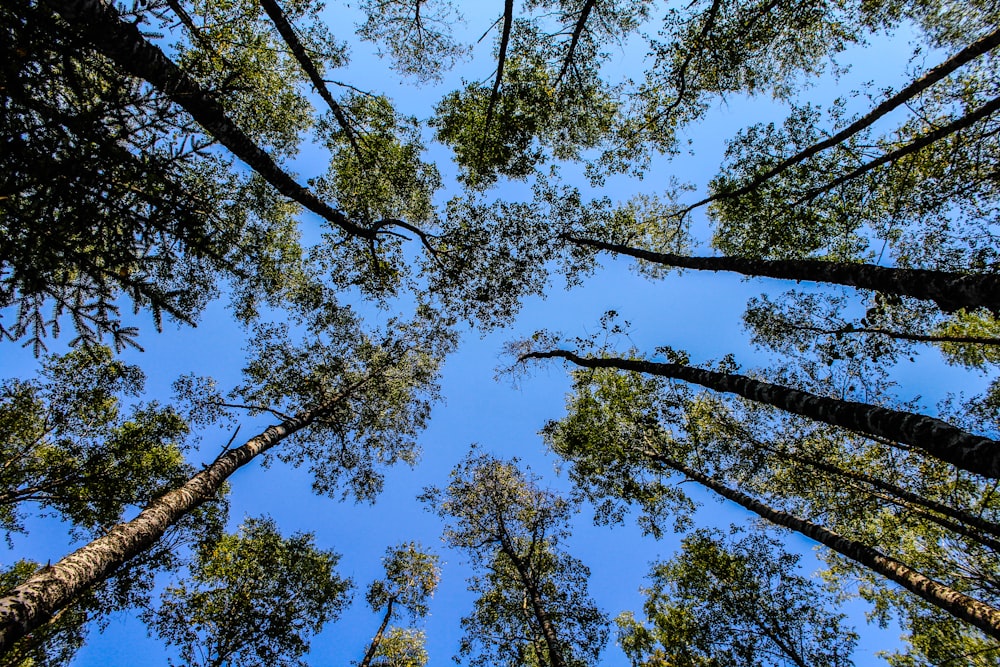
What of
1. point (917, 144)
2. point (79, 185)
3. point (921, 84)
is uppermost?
point (921, 84)

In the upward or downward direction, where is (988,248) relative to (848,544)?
upward

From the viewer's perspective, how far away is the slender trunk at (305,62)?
9.15 m

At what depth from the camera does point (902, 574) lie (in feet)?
27.1

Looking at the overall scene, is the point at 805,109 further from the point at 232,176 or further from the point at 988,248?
the point at 232,176

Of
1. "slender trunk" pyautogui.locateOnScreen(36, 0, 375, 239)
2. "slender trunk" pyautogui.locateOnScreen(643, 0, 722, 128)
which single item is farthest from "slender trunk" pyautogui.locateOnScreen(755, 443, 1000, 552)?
"slender trunk" pyautogui.locateOnScreen(36, 0, 375, 239)

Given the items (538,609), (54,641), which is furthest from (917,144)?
(54,641)

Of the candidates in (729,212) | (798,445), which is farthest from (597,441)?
(729,212)

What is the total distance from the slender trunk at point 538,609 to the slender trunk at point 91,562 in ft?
34.1

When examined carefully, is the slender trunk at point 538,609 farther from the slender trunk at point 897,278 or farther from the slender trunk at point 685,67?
the slender trunk at point 685,67

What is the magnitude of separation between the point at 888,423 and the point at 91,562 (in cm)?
1076

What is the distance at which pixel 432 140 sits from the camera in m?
14.7

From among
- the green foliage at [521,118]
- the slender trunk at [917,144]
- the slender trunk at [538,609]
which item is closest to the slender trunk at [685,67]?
the green foliage at [521,118]

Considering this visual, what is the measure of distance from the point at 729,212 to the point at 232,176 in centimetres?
1481

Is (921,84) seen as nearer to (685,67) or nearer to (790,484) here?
(685,67)
